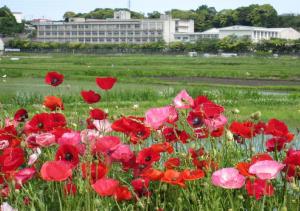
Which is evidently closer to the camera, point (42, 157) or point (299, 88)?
point (42, 157)

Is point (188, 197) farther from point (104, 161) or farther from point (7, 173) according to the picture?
point (7, 173)

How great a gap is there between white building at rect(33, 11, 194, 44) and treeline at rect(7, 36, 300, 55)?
15235 millimetres

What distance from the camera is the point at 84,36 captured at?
5615 inches

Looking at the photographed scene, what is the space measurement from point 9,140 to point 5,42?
13326 centimetres

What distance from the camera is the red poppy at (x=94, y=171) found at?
10.1ft

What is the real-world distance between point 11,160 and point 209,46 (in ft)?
372

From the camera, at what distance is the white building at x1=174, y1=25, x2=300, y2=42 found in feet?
426

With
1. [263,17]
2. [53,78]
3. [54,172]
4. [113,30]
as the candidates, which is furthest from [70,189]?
[263,17]

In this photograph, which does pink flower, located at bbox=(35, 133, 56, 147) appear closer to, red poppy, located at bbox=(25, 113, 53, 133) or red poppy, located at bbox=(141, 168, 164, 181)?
red poppy, located at bbox=(25, 113, 53, 133)

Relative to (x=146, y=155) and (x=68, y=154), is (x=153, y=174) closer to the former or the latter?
(x=146, y=155)

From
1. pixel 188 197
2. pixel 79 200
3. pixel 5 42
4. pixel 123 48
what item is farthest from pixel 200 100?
pixel 5 42

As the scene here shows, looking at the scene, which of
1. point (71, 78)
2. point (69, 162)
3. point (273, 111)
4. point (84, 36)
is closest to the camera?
point (69, 162)

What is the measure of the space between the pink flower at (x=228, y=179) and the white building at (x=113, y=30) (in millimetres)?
133220

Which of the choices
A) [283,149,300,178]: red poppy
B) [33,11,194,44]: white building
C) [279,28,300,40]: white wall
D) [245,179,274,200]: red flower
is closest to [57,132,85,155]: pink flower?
[245,179,274,200]: red flower
